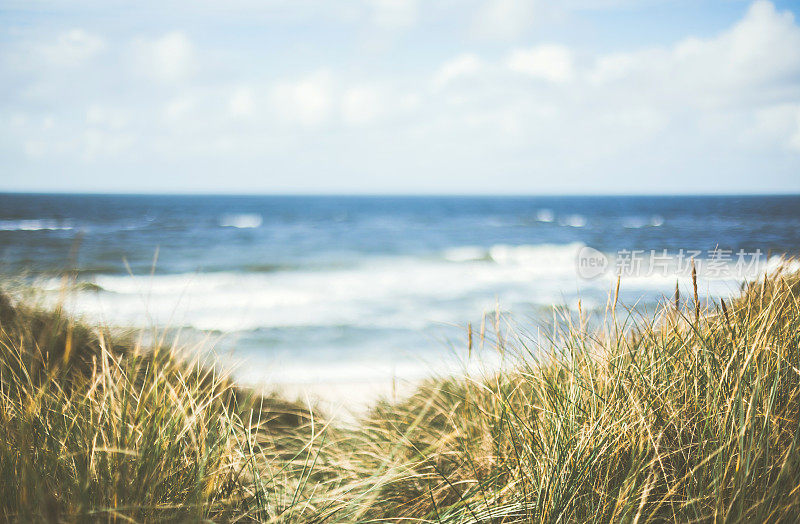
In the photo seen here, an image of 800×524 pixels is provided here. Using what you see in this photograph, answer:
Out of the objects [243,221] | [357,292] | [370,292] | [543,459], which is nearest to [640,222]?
[243,221]

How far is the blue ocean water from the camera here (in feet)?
22.3

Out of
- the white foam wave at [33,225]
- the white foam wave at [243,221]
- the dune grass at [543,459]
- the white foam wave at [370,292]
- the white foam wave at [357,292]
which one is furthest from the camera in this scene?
the white foam wave at [243,221]

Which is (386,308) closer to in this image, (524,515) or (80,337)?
(80,337)

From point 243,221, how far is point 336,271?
79.4 ft

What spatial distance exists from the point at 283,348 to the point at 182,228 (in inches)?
1063

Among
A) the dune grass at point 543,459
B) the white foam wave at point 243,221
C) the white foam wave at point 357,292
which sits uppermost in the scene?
the white foam wave at point 243,221

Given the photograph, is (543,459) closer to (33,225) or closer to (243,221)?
(33,225)

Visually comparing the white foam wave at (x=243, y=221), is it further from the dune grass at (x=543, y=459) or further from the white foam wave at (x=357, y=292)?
the dune grass at (x=543, y=459)

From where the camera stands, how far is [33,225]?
31172 mm

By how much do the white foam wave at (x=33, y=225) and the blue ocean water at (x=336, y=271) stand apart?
9.2 inches

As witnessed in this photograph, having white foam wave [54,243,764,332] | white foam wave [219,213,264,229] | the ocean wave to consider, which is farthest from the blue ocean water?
white foam wave [219,213,264,229]

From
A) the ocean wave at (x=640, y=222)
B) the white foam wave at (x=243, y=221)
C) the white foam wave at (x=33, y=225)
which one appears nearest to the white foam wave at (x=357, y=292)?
the white foam wave at (x=243, y=221)

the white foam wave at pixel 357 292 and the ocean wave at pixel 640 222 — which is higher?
the ocean wave at pixel 640 222

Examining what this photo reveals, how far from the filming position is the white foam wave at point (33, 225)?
28.8 m
